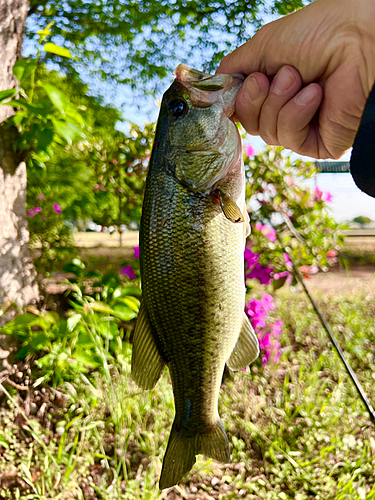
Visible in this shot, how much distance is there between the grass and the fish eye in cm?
179

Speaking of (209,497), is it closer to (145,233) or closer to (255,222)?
(145,233)

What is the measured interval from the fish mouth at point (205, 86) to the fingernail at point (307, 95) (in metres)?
0.20

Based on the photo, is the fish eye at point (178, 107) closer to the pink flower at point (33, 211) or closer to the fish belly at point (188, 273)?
the fish belly at point (188, 273)

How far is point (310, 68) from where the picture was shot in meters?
1.28

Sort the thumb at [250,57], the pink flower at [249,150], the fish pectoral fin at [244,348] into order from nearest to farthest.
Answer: the thumb at [250,57], the fish pectoral fin at [244,348], the pink flower at [249,150]

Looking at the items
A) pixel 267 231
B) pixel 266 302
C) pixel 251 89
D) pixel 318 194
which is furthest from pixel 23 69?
pixel 318 194

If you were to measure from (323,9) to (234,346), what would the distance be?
1.06 meters

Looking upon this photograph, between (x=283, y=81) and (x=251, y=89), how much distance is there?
99 mm

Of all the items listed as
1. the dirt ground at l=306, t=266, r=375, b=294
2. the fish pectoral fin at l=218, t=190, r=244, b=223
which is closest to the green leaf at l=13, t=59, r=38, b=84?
the fish pectoral fin at l=218, t=190, r=244, b=223

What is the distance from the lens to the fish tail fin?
138cm

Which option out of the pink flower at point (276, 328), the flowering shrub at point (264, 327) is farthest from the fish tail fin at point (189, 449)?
the pink flower at point (276, 328)

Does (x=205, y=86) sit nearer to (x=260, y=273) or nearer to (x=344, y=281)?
(x=260, y=273)

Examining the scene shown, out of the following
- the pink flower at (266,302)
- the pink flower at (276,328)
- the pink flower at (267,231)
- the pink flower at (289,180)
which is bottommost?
the pink flower at (276,328)

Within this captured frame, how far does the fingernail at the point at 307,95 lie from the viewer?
1248 mm
